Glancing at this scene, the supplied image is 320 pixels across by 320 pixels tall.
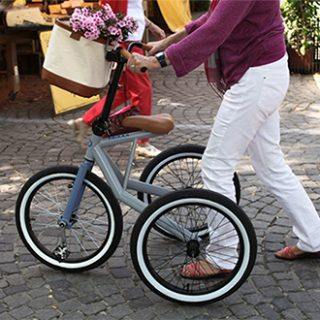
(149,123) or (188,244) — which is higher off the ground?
(149,123)

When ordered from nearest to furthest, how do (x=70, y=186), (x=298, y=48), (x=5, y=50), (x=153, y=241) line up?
1. (x=70, y=186)
2. (x=153, y=241)
3. (x=5, y=50)
4. (x=298, y=48)

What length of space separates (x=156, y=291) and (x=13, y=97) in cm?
511

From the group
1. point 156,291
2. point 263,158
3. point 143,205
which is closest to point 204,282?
point 156,291

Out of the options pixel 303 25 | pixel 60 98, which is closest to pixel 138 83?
pixel 60 98

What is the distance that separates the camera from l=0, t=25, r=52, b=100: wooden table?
713cm

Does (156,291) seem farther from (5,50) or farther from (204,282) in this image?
(5,50)

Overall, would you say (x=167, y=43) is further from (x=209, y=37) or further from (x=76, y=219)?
(x=76, y=219)

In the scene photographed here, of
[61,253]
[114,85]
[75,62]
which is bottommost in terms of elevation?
[61,253]

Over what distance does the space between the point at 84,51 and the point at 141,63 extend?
0.31 meters

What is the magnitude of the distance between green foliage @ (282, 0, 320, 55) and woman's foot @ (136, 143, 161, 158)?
386 cm

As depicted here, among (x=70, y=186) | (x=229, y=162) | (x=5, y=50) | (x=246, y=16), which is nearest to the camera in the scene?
(x=246, y=16)

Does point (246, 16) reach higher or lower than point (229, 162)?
higher

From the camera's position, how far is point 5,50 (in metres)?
7.89

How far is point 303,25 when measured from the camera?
887 centimetres
